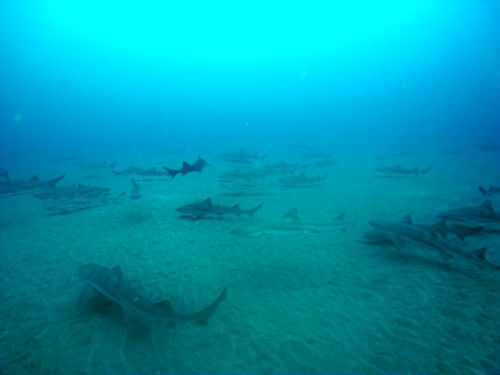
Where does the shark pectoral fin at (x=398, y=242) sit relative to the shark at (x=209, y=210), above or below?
below

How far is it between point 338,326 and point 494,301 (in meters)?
3.44

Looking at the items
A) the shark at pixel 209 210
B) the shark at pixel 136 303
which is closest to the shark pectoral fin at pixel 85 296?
the shark at pixel 136 303

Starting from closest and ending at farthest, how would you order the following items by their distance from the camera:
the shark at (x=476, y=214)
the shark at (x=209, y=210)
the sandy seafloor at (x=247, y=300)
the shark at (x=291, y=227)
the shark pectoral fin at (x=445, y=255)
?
the sandy seafloor at (x=247, y=300) < the shark pectoral fin at (x=445, y=255) < the shark at (x=291, y=227) < the shark at (x=476, y=214) < the shark at (x=209, y=210)

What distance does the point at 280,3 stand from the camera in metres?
198

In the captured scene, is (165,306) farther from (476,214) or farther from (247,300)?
(476,214)

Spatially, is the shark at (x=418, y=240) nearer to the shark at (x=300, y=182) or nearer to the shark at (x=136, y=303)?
the shark at (x=136, y=303)

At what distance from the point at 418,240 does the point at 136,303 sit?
22.8 feet

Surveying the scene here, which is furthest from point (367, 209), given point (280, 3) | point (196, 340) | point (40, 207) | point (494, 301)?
point (280, 3)

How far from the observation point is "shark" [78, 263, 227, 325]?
4.48 metres

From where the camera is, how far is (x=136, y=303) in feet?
15.2

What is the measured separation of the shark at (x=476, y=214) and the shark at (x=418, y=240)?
2889mm

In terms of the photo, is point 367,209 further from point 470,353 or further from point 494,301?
point 470,353

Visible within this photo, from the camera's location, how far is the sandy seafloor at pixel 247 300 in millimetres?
4230

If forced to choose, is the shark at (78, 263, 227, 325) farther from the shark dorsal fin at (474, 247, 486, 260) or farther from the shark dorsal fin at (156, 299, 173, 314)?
the shark dorsal fin at (474, 247, 486, 260)
